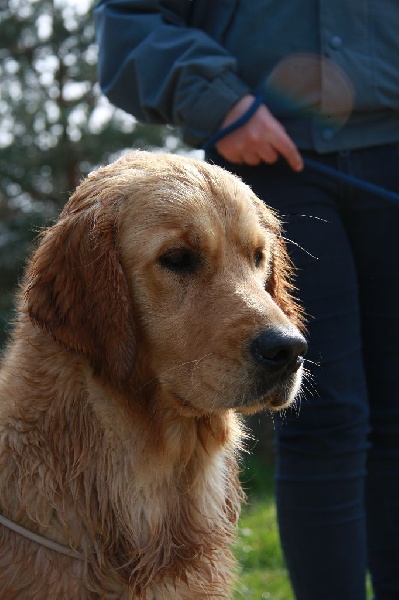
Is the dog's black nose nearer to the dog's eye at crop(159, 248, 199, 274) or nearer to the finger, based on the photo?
the dog's eye at crop(159, 248, 199, 274)

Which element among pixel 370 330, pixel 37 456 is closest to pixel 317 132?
pixel 370 330

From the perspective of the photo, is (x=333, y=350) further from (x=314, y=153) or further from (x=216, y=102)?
(x=216, y=102)

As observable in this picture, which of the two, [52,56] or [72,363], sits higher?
[72,363]

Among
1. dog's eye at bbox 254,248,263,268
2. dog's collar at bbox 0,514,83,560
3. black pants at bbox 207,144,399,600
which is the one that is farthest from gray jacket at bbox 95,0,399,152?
dog's collar at bbox 0,514,83,560

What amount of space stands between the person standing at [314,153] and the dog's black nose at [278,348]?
0.49m

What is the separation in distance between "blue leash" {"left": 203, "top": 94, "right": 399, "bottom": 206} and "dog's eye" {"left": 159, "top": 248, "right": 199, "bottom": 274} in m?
0.59

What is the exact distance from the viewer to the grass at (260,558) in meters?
4.64

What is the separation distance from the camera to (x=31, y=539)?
257 cm

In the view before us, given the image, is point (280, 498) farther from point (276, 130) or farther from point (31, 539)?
point (276, 130)

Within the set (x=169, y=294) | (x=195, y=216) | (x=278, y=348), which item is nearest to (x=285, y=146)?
(x=195, y=216)

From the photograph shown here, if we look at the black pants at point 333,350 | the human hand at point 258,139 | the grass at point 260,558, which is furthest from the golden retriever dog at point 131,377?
the grass at point 260,558

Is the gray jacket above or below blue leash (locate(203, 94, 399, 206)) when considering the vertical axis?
above

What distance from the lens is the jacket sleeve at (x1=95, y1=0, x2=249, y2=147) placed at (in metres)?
3.03

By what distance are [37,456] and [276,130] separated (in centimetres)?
140
